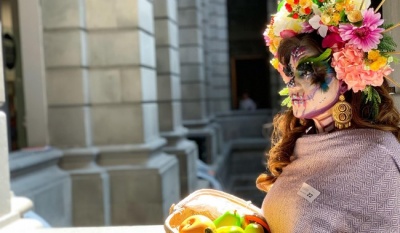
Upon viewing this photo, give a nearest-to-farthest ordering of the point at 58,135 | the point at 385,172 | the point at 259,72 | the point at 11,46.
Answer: the point at 385,172 → the point at 58,135 → the point at 11,46 → the point at 259,72

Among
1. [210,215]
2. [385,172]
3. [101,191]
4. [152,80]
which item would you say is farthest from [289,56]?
[152,80]

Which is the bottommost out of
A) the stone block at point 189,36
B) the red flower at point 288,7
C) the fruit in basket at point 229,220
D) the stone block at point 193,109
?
the fruit in basket at point 229,220

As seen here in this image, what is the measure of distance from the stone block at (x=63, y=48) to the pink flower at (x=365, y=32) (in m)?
5.79

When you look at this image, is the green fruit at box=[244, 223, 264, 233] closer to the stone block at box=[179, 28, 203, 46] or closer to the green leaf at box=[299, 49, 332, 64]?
the green leaf at box=[299, 49, 332, 64]

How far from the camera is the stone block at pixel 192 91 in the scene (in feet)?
46.8

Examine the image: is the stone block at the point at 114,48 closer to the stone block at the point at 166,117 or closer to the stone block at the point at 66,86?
the stone block at the point at 66,86

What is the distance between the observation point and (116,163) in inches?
323

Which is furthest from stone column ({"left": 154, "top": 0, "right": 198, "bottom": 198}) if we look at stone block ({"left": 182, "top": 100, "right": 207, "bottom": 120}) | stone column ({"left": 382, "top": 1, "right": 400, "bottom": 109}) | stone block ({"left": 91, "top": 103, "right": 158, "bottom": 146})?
stone column ({"left": 382, "top": 1, "right": 400, "bottom": 109})

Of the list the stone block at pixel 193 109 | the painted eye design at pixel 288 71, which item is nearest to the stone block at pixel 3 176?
the painted eye design at pixel 288 71

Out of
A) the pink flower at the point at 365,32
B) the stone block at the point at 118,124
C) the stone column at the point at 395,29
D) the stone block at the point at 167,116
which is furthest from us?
the stone block at the point at 167,116

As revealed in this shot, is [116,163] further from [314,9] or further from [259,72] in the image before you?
[259,72]

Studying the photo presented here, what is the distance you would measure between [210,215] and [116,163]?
5.45 m

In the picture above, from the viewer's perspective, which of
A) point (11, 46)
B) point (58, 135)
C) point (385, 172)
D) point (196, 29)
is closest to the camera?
point (385, 172)

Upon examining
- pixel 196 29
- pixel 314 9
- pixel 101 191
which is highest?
pixel 196 29
